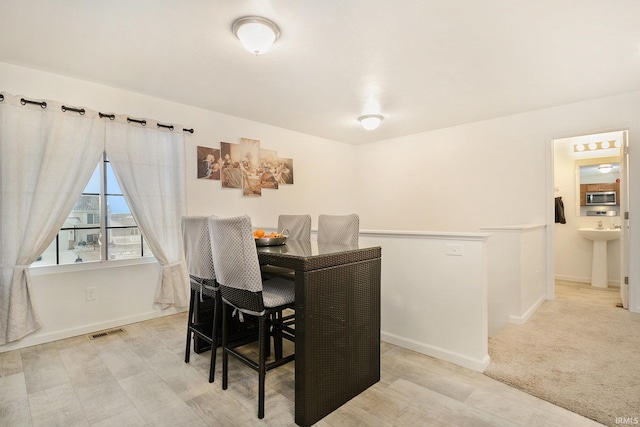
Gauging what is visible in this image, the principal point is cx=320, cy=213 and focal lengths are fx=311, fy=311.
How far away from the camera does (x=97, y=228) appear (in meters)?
3.17

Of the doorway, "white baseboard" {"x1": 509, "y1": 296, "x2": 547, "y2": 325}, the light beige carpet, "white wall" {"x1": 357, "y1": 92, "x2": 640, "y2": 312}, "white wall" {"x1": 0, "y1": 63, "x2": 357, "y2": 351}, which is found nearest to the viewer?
the light beige carpet

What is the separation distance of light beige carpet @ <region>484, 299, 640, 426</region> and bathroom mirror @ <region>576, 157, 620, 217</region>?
2.14m

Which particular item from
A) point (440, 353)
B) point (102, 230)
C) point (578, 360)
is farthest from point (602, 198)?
point (102, 230)

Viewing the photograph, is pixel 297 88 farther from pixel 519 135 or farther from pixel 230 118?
pixel 519 135

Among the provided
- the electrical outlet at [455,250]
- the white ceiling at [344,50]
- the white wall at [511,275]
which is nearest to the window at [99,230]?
the white ceiling at [344,50]

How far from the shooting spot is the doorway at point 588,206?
4.72m

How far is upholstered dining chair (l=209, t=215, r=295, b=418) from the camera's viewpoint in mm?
1712

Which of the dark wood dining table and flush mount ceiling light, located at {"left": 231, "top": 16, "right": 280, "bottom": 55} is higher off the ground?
flush mount ceiling light, located at {"left": 231, "top": 16, "right": 280, "bottom": 55}

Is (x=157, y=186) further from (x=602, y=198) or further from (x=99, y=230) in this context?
(x=602, y=198)

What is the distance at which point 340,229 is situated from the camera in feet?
8.71

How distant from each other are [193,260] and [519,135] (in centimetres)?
432

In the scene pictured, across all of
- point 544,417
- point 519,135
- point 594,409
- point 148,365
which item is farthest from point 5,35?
point 519,135

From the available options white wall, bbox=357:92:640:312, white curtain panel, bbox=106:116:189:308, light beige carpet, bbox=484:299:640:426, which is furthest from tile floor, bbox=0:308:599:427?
white wall, bbox=357:92:640:312

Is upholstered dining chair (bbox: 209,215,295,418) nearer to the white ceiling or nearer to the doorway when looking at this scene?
the white ceiling
